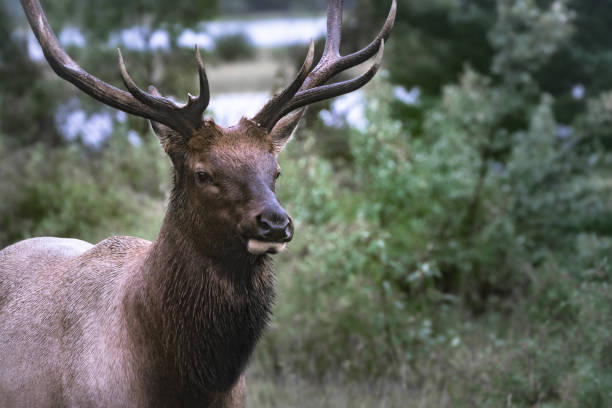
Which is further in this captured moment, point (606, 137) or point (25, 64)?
point (25, 64)

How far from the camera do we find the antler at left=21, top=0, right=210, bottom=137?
10.7ft

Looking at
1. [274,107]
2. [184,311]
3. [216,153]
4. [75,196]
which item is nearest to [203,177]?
[216,153]

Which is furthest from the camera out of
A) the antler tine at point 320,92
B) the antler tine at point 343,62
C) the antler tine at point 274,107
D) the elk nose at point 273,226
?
the antler tine at point 343,62

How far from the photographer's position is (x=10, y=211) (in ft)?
24.2

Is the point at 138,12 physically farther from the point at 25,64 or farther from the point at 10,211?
the point at 10,211

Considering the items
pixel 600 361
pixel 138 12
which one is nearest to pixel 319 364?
pixel 600 361

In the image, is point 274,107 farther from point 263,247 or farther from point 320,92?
point 263,247

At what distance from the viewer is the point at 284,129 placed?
373cm

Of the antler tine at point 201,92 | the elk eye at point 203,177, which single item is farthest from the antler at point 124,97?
the elk eye at point 203,177

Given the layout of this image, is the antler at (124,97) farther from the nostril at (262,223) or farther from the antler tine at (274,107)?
the nostril at (262,223)

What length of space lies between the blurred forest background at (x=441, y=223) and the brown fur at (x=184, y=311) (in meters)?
1.89

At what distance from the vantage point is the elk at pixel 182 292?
3207 millimetres

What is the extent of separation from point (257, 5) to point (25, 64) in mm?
24183

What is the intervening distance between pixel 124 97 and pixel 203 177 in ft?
1.62
